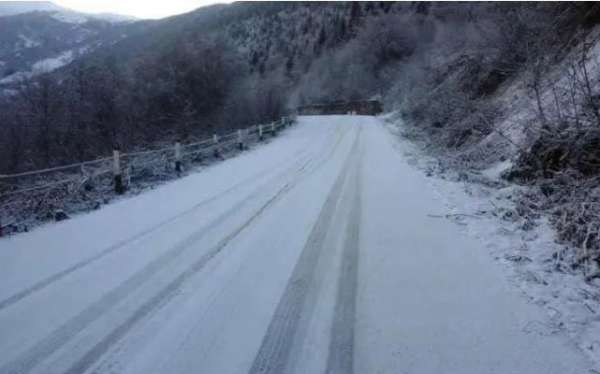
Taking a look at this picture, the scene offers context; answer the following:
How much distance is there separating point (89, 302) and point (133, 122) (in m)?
32.7

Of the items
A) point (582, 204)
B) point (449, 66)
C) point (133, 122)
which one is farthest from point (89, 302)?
point (133, 122)

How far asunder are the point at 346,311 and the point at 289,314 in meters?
0.55

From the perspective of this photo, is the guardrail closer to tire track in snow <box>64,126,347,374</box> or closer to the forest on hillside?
tire track in snow <box>64,126,347,374</box>

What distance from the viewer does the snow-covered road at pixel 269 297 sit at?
307 cm

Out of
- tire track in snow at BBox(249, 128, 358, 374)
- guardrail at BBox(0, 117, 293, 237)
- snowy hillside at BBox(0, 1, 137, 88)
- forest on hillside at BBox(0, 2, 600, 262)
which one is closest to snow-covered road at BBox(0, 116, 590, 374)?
tire track in snow at BBox(249, 128, 358, 374)

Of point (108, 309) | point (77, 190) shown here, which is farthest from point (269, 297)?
point (77, 190)

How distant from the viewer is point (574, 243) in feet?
15.9

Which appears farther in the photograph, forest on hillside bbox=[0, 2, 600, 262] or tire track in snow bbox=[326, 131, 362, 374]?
forest on hillside bbox=[0, 2, 600, 262]

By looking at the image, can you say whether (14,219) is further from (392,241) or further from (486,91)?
(486,91)

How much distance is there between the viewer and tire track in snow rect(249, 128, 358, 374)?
303 cm

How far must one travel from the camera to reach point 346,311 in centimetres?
372

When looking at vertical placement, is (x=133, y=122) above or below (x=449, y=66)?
below

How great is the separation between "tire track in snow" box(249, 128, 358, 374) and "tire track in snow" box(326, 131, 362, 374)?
13.3 inches

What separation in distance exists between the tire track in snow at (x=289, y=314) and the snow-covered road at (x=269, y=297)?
0.05 ft
